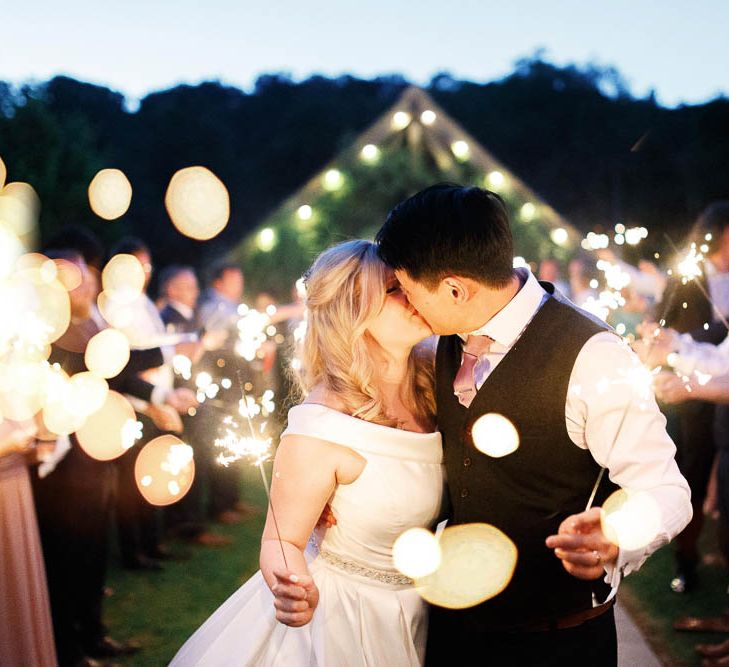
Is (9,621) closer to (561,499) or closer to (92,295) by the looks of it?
(92,295)

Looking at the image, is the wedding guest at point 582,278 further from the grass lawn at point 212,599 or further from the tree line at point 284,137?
the tree line at point 284,137

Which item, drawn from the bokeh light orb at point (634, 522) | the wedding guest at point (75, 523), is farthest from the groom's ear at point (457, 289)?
the wedding guest at point (75, 523)

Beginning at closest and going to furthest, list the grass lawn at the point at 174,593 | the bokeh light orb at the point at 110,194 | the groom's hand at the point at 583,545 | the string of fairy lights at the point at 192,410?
the groom's hand at the point at 583,545, the string of fairy lights at the point at 192,410, the grass lawn at the point at 174,593, the bokeh light orb at the point at 110,194

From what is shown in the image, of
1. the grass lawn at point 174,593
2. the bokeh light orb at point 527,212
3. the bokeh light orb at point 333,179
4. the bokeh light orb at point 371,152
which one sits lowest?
the grass lawn at point 174,593

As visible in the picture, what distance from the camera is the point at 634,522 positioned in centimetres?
163

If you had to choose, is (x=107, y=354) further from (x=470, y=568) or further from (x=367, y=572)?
(x=470, y=568)

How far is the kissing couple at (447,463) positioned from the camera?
5.96ft

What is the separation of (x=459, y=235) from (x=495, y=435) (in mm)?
569

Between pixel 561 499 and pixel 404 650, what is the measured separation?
0.76 m

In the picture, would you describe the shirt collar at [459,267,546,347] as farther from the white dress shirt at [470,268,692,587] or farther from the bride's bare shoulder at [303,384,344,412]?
the bride's bare shoulder at [303,384,344,412]

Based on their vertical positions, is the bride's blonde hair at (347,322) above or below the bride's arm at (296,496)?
above

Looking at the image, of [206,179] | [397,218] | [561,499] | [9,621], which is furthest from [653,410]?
[206,179]

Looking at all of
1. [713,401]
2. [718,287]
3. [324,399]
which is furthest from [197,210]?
[324,399]

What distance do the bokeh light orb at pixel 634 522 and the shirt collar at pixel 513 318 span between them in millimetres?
537
